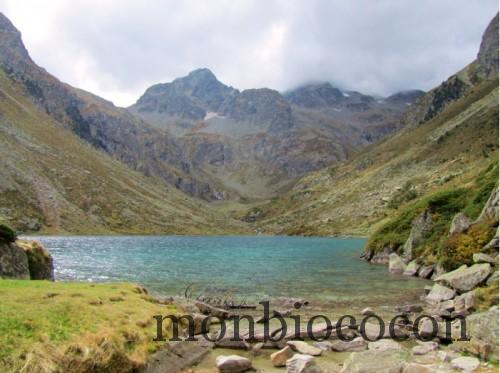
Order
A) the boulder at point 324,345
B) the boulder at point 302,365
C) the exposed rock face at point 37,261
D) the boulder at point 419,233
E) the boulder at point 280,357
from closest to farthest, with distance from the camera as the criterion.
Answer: the boulder at point 302,365 < the boulder at point 280,357 < the boulder at point 324,345 < the exposed rock face at point 37,261 < the boulder at point 419,233

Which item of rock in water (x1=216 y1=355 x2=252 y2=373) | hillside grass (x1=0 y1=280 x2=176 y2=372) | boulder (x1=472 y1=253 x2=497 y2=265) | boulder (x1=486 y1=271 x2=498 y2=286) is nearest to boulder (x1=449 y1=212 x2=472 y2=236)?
boulder (x1=472 y1=253 x2=497 y2=265)

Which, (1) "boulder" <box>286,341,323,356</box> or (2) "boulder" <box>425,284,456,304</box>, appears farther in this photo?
(2) "boulder" <box>425,284,456,304</box>

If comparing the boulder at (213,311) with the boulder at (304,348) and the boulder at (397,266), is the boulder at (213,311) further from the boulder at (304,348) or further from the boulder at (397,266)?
the boulder at (397,266)

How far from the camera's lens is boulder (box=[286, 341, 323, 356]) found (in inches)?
739

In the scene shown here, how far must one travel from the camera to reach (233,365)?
16.9 metres

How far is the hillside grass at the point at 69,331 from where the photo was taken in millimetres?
13641

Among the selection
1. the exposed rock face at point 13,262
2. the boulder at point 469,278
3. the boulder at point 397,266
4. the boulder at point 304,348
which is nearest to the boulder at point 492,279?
the boulder at point 469,278

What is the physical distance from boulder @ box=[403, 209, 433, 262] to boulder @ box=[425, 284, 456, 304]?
96.8ft

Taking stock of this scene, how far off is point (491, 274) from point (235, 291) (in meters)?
22.5

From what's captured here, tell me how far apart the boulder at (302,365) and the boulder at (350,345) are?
12.9 ft

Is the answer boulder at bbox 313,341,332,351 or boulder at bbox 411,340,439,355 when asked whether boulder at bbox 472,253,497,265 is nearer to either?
boulder at bbox 411,340,439,355

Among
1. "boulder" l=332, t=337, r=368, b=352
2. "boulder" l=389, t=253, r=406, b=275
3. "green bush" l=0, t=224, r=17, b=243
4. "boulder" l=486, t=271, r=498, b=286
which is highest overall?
"green bush" l=0, t=224, r=17, b=243

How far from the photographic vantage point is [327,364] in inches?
693

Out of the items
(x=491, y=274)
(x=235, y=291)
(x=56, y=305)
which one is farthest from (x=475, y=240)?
(x=56, y=305)
